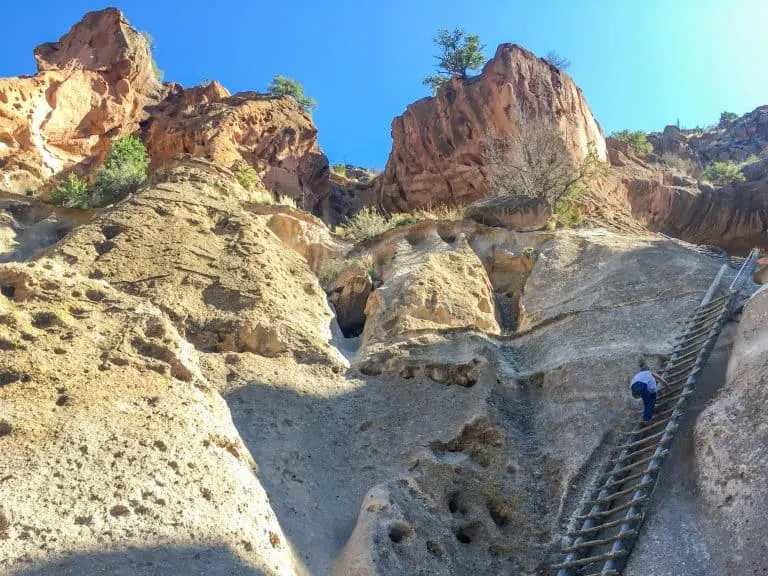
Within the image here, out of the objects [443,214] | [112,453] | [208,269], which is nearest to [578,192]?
[443,214]

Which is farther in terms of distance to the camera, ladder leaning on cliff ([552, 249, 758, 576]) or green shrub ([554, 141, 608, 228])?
green shrub ([554, 141, 608, 228])

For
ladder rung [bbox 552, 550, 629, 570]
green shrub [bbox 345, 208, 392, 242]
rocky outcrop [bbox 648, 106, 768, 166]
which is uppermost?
rocky outcrop [bbox 648, 106, 768, 166]

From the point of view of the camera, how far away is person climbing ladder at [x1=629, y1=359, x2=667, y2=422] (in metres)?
8.11

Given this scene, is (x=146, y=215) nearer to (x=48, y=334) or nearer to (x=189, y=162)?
(x=189, y=162)

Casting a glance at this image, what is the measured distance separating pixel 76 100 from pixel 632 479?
22733mm

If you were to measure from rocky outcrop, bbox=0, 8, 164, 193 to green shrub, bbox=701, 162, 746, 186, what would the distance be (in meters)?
25.3

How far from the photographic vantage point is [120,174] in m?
19.1

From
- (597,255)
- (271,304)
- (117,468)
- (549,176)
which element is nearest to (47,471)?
(117,468)

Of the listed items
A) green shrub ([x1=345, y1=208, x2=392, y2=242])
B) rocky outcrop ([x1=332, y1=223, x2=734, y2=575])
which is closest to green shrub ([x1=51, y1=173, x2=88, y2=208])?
green shrub ([x1=345, y1=208, x2=392, y2=242])

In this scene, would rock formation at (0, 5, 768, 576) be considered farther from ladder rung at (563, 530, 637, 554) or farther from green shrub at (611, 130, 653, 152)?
green shrub at (611, 130, 653, 152)

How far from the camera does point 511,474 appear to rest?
813 centimetres

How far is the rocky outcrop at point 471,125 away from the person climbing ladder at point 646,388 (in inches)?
701

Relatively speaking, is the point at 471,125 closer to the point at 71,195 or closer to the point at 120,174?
the point at 120,174

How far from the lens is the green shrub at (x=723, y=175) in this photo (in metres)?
33.8
